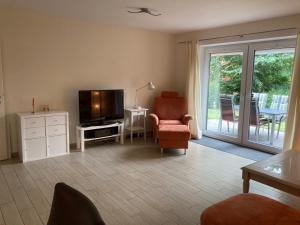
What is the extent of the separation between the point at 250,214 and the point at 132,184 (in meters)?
1.72

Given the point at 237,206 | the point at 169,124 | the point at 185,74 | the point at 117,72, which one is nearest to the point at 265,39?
the point at 185,74

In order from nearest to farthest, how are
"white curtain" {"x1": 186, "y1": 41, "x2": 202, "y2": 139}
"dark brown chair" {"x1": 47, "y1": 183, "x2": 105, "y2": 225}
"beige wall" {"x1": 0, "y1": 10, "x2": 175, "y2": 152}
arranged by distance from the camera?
1. "dark brown chair" {"x1": 47, "y1": 183, "x2": 105, "y2": 225}
2. "beige wall" {"x1": 0, "y1": 10, "x2": 175, "y2": 152}
3. "white curtain" {"x1": 186, "y1": 41, "x2": 202, "y2": 139}

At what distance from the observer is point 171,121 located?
5004mm

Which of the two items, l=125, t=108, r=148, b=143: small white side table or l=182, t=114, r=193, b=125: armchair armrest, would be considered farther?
l=125, t=108, r=148, b=143: small white side table

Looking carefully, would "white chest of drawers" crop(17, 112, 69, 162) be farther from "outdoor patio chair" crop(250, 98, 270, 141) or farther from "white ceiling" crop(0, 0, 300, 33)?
"outdoor patio chair" crop(250, 98, 270, 141)

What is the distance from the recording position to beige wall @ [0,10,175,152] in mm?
3922

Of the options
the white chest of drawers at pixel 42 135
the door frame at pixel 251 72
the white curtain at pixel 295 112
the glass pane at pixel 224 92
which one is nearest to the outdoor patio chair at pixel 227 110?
the glass pane at pixel 224 92

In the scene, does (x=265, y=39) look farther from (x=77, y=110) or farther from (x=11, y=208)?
(x=11, y=208)

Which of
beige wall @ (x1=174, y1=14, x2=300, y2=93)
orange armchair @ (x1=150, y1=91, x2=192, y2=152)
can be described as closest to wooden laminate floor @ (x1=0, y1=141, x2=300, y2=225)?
orange armchair @ (x1=150, y1=91, x2=192, y2=152)

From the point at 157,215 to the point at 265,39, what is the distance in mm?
3442

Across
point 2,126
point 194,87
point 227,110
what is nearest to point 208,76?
point 194,87

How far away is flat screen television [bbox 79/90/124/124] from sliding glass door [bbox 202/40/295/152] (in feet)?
6.53

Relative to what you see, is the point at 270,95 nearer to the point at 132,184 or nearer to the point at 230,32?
the point at 230,32

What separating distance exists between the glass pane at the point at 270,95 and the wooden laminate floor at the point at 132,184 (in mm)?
915
